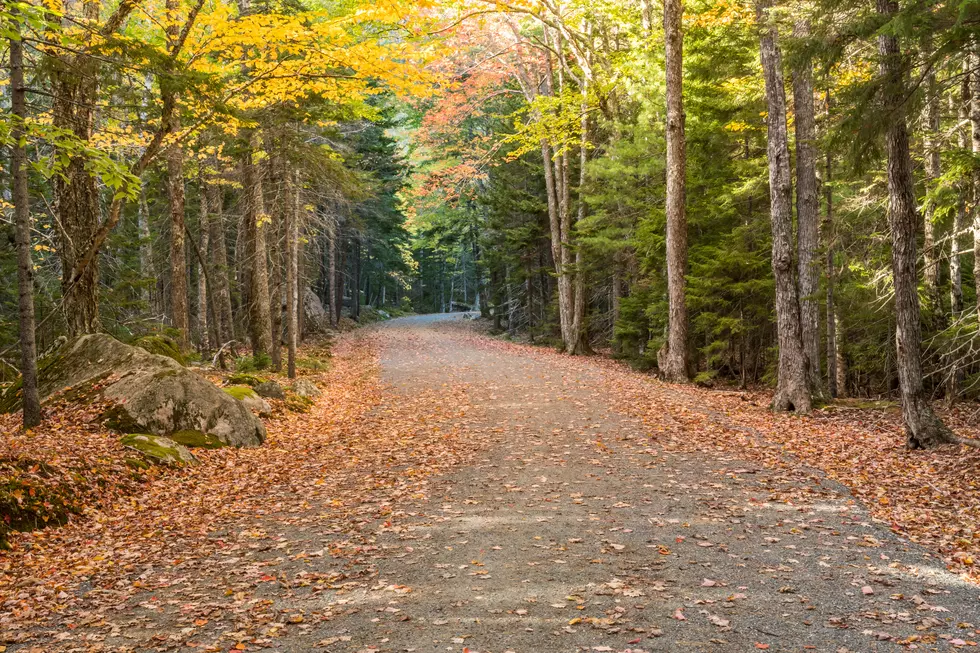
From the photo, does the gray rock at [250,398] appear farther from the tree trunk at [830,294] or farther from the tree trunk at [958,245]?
the tree trunk at [830,294]

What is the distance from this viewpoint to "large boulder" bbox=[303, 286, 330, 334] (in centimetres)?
3188

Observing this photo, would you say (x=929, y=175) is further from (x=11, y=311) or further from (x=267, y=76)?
(x=11, y=311)

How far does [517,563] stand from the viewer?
5.97 meters

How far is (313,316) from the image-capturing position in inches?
1288

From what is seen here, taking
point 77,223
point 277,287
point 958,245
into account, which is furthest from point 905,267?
point 277,287

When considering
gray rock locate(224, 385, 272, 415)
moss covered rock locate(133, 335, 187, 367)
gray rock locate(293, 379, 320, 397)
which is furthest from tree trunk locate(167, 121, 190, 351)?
gray rock locate(224, 385, 272, 415)

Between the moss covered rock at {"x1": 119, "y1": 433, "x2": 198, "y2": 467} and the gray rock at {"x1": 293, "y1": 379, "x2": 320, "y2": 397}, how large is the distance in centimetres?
537

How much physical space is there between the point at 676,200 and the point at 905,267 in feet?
25.0

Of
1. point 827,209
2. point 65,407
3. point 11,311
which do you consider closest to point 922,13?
→ point 827,209

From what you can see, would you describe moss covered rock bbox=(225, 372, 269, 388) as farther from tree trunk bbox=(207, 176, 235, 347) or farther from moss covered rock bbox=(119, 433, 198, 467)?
tree trunk bbox=(207, 176, 235, 347)

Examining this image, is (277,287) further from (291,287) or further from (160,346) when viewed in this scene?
(160,346)

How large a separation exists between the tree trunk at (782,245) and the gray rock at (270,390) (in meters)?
9.83

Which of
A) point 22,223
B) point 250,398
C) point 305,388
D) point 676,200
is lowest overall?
point 305,388

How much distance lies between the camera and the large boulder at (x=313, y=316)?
31875 mm
